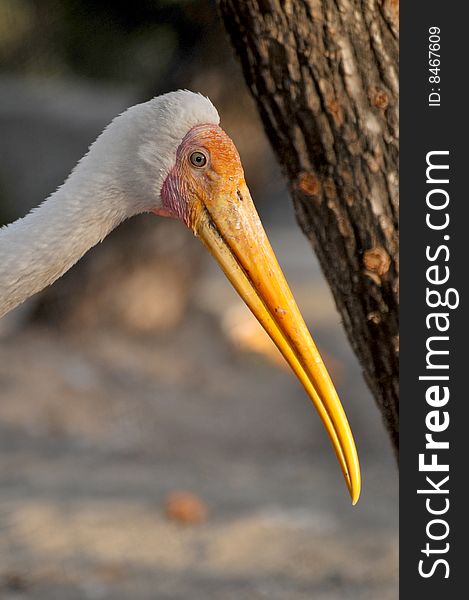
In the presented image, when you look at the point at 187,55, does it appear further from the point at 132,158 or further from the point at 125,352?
the point at 132,158

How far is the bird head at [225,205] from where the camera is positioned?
2.79 meters

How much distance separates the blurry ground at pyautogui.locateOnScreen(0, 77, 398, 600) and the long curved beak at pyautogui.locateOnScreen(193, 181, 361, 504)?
2.33 m

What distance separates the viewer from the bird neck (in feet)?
8.96

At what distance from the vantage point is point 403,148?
2932 mm

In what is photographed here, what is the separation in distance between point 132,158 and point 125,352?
525 cm

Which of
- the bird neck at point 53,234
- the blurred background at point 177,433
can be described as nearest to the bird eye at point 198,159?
Result: the bird neck at point 53,234

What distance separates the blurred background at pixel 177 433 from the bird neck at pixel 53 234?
8.03ft

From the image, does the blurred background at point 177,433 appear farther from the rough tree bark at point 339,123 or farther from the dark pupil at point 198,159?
the dark pupil at point 198,159

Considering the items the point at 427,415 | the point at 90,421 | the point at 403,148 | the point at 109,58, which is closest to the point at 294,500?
the point at 90,421

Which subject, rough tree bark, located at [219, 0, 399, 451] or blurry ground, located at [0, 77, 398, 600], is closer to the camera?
rough tree bark, located at [219, 0, 399, 451]

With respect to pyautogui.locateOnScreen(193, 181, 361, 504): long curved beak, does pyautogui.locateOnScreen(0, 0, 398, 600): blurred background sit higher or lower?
higher

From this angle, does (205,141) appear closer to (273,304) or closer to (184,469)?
(273,304)

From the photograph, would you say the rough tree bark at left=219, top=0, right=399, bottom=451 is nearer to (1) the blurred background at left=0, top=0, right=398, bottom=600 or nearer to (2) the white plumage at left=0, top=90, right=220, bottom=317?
(2) the white plumage at left=0, top=90, right=220, bottom=317

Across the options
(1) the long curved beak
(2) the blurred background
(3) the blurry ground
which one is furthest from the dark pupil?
(3) the blurry ground
